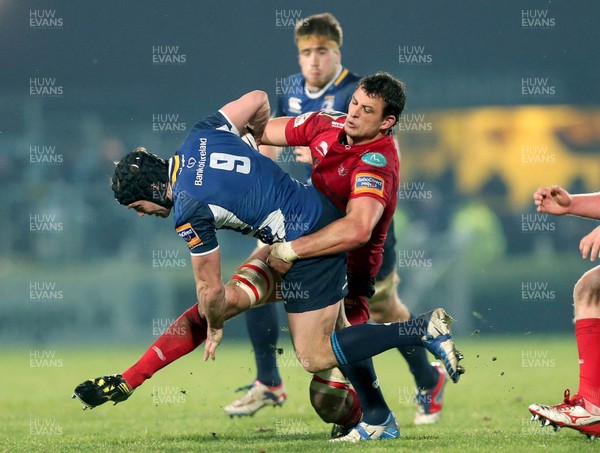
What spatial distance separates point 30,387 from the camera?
10.2 m

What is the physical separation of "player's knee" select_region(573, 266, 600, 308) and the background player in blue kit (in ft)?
4.95

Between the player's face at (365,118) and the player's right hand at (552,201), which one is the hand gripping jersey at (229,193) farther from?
the player's right hand at (552,201)

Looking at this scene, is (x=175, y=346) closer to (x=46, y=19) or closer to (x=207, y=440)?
(x=207, y=440)

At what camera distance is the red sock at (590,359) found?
5738 mm

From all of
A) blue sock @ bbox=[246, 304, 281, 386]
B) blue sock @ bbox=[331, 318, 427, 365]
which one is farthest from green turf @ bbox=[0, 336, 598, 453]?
blue sock @ bbox=[331, 318, 427, 365]

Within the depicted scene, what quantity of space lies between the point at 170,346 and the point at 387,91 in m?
2.09

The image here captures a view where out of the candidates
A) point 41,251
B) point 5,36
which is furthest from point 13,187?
point 5,36

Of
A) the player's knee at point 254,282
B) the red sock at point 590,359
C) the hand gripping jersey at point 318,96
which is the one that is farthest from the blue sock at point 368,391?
the hand gripping jersey at point 318,96

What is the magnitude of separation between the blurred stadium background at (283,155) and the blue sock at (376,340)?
8.12m

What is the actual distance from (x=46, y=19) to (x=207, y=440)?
1117 cm

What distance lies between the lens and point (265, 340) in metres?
7.80

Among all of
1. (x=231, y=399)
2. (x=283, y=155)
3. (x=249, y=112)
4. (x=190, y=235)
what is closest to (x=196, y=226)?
(x=190, y=235)

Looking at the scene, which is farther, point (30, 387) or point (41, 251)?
point (41, 251)

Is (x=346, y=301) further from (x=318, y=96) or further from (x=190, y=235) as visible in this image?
(x=318, y=96)
